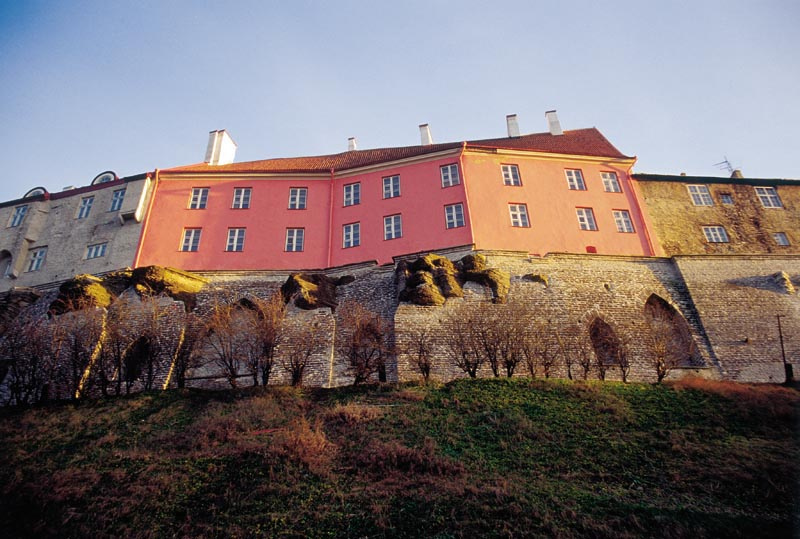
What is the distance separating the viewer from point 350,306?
21.3m

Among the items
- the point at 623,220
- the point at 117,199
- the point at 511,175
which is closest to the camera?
the point at 623,220

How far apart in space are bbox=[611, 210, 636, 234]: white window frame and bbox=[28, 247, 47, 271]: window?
31.8 meters

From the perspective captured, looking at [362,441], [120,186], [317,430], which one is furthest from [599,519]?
[120,186]

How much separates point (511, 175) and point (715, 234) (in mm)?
11740

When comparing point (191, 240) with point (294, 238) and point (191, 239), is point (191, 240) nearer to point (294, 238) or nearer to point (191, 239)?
point (191, 239)

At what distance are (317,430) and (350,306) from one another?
8190 mm

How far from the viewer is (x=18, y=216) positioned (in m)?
29.6

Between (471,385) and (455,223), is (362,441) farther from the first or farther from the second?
(455,223)

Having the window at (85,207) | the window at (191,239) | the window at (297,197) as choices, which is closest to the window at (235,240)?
the window at (191,239)

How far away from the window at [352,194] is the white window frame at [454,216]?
16.9ft

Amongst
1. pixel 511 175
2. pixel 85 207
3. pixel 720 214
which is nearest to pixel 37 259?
pixel 85 207

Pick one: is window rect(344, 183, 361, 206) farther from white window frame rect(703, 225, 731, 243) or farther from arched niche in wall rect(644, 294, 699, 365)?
white window frame rect(703, 225, 731, 243)

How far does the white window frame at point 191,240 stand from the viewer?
25859mm

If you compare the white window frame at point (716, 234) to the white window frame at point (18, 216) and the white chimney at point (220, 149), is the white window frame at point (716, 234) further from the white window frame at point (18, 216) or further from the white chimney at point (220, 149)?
the white window frame at point (18, 216)
